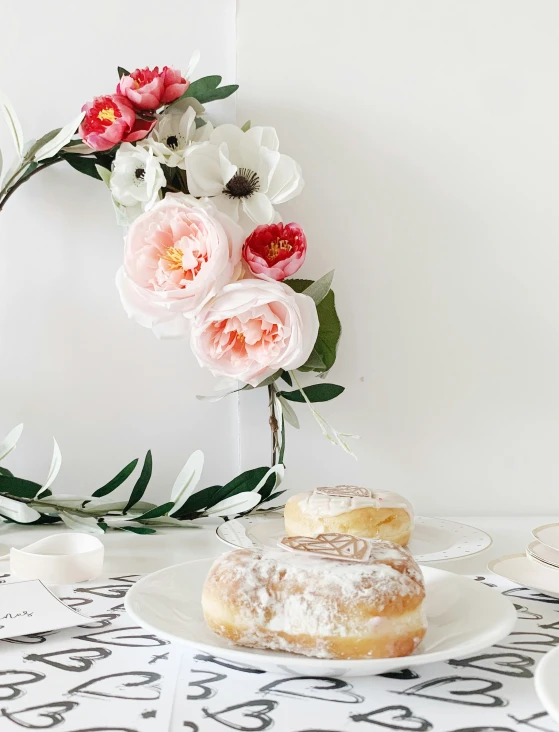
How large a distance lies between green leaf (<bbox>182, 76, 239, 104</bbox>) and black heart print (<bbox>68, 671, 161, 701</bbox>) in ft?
2.39

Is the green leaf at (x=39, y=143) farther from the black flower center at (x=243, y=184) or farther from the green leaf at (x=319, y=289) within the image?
the green leaf at (x=319, y=289)

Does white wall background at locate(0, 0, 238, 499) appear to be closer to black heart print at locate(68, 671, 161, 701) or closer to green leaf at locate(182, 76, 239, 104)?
green leaf at locate(182, 76, 239, 104)

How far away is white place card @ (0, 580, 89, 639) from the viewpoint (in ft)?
1.83

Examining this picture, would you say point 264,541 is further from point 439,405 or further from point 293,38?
point 293,38

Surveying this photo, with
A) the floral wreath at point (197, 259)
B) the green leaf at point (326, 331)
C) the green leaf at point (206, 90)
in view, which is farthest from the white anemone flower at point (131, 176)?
the green leaf at point (326, 331)

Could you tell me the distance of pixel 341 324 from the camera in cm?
102

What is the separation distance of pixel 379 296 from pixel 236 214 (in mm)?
238

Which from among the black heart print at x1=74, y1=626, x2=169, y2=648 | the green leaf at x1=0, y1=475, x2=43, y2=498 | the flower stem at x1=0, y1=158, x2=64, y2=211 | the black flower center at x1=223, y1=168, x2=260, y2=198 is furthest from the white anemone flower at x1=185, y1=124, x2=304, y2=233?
the black heart print at x1=74, y1=626, x2=169, y2=648

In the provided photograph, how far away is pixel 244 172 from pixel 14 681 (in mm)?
652

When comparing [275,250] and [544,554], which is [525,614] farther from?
[275,250]

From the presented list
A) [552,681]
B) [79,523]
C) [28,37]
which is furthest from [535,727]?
[28,37]

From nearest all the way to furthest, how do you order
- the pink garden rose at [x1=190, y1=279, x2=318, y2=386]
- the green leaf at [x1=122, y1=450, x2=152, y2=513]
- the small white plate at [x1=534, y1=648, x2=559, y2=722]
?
the small white plate at [x1=534, y1=648, x2=559, y2=722] → the pink garden rose at [x1=190, y1=279, x2=318, y2=386] → the green leaf at [x1=122, y1=450, x2=152, y2=513]

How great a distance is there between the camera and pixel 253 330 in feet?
2.75

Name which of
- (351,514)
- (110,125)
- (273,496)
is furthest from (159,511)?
(110,125)
